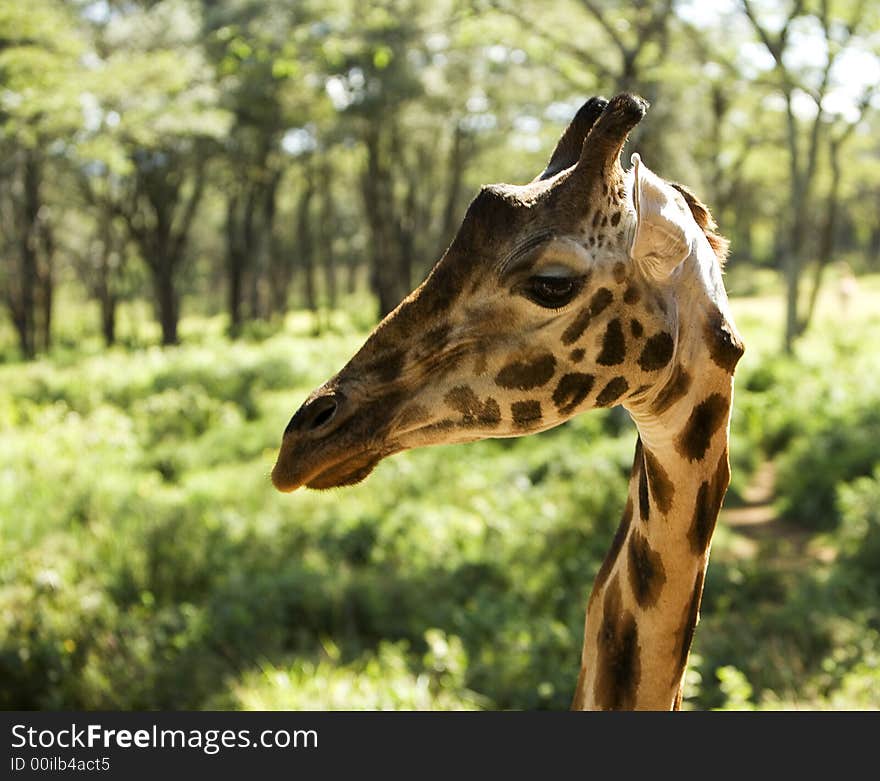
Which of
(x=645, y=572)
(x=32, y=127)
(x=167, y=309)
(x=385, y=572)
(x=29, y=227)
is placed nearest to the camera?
(x=645, y=572)

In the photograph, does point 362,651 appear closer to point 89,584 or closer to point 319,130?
point 89,584

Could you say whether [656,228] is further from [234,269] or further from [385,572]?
[234,269]

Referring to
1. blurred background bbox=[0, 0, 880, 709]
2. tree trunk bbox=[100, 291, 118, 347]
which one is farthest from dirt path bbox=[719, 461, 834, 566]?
tree trunk bbox=[100, 291, 118, 347]

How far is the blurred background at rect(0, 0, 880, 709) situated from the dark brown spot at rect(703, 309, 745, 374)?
1136mm

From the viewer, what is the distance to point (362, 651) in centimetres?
604

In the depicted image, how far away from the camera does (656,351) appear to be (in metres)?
1.85

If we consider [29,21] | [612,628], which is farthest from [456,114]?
[612,628]

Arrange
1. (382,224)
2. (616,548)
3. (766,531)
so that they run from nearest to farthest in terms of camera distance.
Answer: (616,548)
(766,531)
(382,224)

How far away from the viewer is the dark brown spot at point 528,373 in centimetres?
182

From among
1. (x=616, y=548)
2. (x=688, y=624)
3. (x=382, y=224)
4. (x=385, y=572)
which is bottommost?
(x=385, y=572)

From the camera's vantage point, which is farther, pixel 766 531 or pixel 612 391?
pixel 766 531

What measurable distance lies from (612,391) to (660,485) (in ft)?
1.01

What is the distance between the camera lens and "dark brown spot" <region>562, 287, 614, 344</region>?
5.91 feet

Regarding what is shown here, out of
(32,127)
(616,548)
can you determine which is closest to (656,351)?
(616,548)
